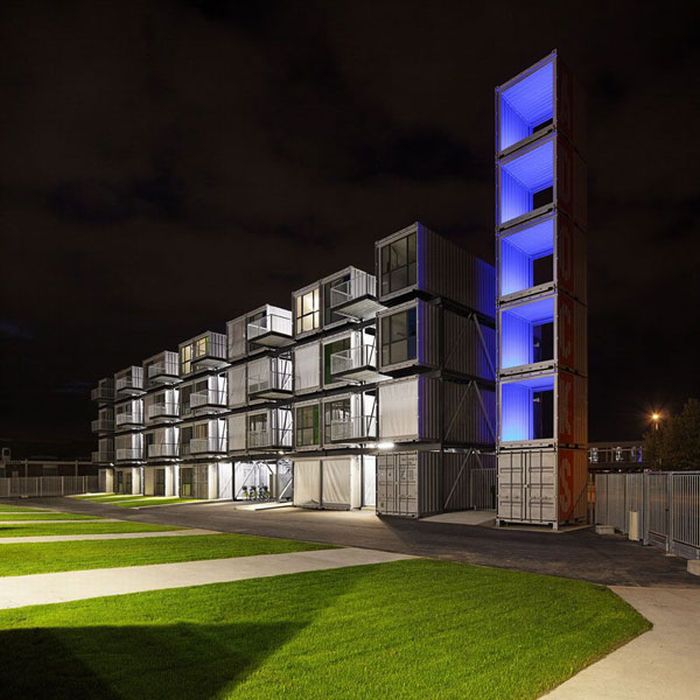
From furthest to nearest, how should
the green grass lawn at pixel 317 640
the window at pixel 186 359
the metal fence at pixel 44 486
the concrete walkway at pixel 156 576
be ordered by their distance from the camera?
1. the metal fence at pixel 44 486
2. the window at pixel 186 359
3. the concrete walkway at pixel 156 576
4. the green grass lawn at pixel 317 640

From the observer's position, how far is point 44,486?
226ft

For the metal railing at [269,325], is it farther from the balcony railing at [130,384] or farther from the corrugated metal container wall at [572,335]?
the balcony railing at [130,384]

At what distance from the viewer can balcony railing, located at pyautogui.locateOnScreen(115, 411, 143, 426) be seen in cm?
6948

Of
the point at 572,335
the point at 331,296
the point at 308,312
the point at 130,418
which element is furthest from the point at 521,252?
the point at 130,418

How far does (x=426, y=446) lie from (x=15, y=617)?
24.3m

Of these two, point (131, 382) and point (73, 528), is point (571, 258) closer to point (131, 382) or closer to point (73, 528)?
point (73, 528)

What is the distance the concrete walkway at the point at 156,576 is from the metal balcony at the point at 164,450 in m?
49.0

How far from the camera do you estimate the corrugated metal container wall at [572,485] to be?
23.5 meters

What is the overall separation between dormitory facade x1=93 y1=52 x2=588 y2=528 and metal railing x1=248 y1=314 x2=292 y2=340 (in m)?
0.16

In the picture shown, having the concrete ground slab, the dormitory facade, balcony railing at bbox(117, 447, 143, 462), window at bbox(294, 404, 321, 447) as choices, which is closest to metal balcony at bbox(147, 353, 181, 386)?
balcony railing at bbox(117, 447, 143, 462)

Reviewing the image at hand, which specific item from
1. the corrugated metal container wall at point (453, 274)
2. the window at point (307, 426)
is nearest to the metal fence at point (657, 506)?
the corrugated metal container wall at point (453, 274)

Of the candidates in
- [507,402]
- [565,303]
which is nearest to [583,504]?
[507,402]

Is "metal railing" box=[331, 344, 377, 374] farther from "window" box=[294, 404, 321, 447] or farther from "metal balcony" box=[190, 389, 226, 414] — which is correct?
"metal balcony" box=[190, 389, 226, 414]

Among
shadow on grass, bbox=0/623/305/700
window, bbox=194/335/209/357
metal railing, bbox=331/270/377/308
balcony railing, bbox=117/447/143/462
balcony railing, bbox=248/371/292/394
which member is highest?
metal railing, bbox=331/270/377/308
